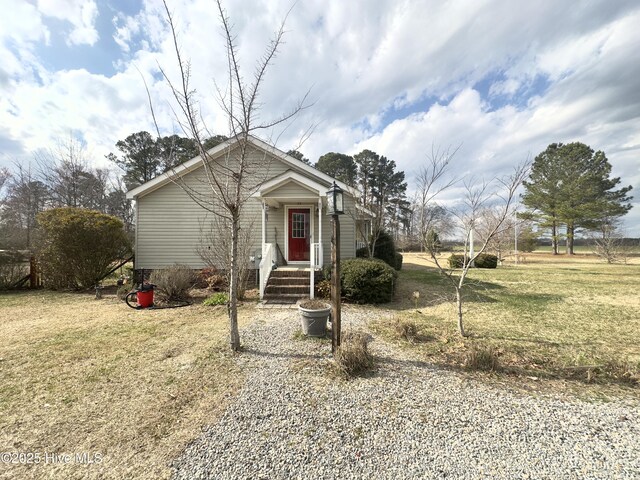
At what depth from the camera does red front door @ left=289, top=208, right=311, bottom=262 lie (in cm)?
1032

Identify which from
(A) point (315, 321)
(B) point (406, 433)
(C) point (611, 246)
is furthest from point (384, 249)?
(C) point (611, 246)

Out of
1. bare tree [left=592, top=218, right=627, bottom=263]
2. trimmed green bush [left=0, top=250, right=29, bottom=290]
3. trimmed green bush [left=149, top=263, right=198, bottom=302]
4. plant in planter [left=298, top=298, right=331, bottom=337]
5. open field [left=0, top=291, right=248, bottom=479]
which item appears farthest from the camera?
bare tree [left=592, top=218, right=627, bottom=263]

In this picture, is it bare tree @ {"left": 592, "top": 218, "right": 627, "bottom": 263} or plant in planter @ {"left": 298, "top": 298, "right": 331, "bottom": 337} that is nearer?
plant in planter @ {"left": 298, "top": 298, "right": 331, "bottom": 337}

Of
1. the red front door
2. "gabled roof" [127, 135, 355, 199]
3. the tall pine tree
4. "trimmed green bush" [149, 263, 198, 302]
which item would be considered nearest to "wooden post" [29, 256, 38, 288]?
"gabled roof" [127, 135, 355, 199]

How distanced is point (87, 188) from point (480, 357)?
89.0ft

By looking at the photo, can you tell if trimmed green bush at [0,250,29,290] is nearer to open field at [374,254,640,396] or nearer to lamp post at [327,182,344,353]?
lamp post at [327,182,344,353]

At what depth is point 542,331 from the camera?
5.34 metres

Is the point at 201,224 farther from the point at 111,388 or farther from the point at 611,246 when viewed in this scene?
the point at 611,246

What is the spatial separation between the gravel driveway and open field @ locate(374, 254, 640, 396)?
671 millimetres

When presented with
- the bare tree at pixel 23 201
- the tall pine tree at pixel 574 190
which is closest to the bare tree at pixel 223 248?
the bare tree at pixel 23 201

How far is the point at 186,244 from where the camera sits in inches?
403

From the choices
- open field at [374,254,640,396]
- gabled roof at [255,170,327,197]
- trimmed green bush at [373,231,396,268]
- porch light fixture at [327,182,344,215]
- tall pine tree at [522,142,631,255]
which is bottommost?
open field at [374,254,640,396]

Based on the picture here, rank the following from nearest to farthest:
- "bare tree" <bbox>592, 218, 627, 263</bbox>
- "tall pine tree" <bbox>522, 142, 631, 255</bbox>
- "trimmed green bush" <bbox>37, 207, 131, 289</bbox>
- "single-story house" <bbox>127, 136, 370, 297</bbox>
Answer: "trimmed green bush" <bbox>37, 207, 131, 289</bbox>, "single-story house" <bbox>127, 136, 370, 297</bbox>, "bare tree" <bbox>592, 218, 627, 263</bbox>, "tall pine tree" <bbox>522, 142, 631, 255</bbox>

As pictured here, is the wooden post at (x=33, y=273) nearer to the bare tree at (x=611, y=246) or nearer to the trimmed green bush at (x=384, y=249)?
the trimmed green bush at (x=384, y=249)
